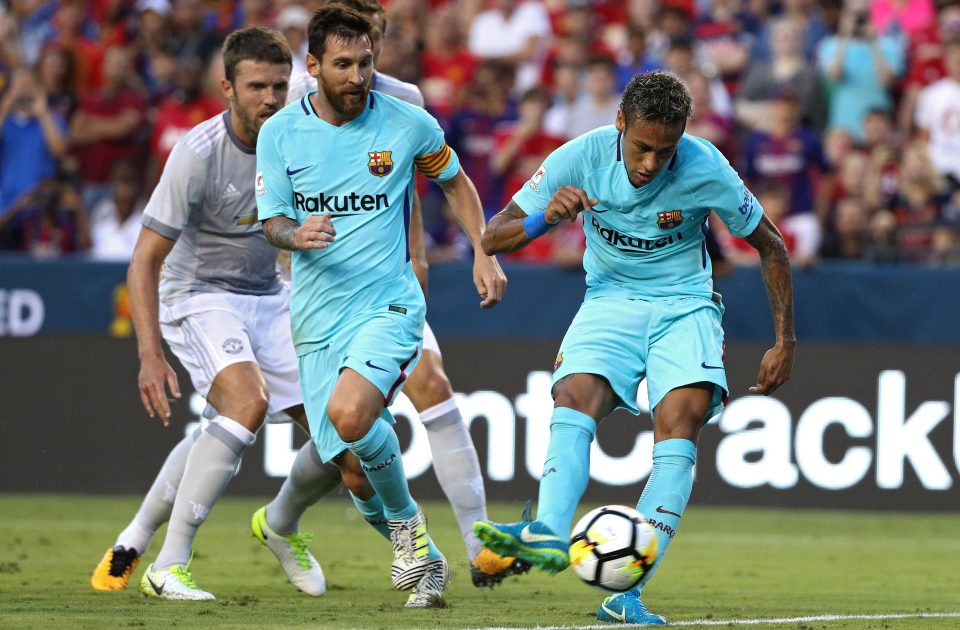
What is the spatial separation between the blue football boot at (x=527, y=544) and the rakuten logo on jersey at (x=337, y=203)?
1.62 m

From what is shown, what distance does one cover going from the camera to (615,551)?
5.45 meters

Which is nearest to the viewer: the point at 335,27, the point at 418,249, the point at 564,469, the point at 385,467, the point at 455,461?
the point at 564,469

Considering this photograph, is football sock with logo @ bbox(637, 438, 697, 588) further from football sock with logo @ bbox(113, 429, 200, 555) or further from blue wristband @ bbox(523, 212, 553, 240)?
football sock with logo @ bbox(113, 429, 200, 555)

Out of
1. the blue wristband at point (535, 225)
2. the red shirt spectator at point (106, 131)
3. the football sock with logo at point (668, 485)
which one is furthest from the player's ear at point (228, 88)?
the red shirt spectator at point (106, 131)

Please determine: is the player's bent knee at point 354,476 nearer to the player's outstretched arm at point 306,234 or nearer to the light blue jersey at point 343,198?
the light blue jersey at point 343,198

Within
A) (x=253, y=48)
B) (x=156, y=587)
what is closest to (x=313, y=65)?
(x=253, y=48)

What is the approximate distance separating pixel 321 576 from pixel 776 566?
280 centimetres

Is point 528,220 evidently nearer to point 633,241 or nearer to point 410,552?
point 633,241

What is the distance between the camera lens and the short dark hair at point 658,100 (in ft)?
18.5

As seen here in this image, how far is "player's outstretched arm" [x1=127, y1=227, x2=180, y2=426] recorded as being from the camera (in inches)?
263

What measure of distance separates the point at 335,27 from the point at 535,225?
120 cm

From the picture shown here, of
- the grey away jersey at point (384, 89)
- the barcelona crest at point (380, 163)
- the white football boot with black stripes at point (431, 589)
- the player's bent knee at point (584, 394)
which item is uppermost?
the grey away jersey at point (384, 89)

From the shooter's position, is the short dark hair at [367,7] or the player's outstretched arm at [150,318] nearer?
the player's outstretched arm at [150,318]

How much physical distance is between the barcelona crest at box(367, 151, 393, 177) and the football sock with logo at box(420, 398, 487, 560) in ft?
4.30
